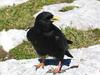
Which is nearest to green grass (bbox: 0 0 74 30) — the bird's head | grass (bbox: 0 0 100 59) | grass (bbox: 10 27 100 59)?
grass (bbox: 0 0 100 59)

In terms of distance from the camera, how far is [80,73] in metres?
14.8

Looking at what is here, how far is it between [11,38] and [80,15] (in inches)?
158

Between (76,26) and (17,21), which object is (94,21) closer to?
(76,26)

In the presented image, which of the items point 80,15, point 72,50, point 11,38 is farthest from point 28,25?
point 72,50

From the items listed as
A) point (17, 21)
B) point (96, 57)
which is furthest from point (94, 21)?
point (96, 57)

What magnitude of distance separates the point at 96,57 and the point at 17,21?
307 inches

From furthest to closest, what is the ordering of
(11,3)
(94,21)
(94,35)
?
Answer: (11,3) < (94,21) < (94,35)

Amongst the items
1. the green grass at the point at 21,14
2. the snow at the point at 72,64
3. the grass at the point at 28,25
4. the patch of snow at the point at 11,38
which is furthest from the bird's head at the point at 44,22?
the green grass at the point at 21,14

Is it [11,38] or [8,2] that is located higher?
[8,2]

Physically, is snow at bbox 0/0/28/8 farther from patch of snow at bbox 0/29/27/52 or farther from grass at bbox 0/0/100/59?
patch of snow at bbox 0/29/27/52

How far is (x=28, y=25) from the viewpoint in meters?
22.1

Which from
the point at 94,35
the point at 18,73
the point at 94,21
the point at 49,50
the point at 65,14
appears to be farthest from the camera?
the point at 65,14

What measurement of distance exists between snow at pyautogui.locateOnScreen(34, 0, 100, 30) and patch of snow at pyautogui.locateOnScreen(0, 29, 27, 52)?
1.92m

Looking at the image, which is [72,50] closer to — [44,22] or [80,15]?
[44,22]
